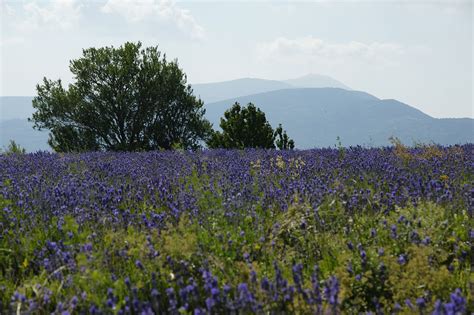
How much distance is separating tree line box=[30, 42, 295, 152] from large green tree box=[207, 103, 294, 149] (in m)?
4.04

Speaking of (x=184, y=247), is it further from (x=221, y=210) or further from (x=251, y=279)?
(x=221, y=210)

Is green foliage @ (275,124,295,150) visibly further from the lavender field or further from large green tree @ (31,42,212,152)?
the lavender field

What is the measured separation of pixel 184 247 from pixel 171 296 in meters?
0.38

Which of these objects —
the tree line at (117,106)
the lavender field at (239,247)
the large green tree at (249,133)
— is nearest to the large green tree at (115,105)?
the tree line at (117,106)

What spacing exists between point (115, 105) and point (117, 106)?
0.38 ft

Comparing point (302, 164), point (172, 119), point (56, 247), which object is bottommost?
point (56, 247)

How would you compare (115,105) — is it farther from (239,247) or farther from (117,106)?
(239,247)

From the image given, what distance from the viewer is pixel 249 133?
65.9 ft

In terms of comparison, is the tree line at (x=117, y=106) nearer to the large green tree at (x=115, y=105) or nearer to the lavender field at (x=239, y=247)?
the large green tree at (x=115, y=105)

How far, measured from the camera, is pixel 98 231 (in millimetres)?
4012

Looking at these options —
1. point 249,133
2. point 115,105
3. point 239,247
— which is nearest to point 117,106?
point 115,105

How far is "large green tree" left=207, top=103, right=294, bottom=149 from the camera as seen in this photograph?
20000mm

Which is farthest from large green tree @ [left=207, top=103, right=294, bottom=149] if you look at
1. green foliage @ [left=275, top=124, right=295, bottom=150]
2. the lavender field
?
the lavender field

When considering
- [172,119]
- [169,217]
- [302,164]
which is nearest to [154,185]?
[169,217]
